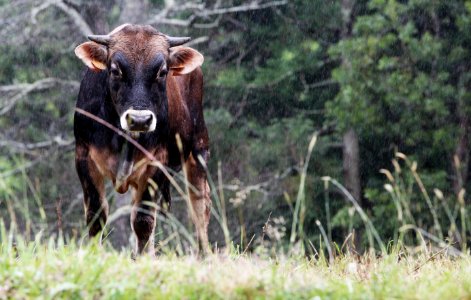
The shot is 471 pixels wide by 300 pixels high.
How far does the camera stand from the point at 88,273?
4633 millimetres

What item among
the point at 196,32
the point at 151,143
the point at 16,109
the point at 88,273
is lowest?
the point at 16,109

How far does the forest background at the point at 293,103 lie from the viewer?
776 inches

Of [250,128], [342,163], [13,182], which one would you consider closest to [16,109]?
[13,182]

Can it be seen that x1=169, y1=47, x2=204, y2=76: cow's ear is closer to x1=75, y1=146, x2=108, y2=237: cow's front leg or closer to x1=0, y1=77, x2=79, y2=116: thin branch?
x1=75, y1=146, x2=108, y2=237: cow's front leg

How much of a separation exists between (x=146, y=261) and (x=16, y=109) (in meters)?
21.3

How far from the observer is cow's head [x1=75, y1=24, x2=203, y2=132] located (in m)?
7.85

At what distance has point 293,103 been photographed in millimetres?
25000

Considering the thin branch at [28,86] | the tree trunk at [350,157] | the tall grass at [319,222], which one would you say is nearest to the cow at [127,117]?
the tall grass at [319,222]

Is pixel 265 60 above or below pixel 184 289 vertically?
below

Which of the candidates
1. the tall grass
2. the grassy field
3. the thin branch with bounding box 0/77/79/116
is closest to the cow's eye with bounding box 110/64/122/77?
the tall grass

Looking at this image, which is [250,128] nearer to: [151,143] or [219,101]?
[219,101]

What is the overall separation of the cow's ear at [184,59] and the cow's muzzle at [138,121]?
3.44ft

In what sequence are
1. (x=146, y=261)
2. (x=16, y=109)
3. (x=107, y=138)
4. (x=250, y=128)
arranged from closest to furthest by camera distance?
(x=146, y=261), (x=107, y=138), (x=250, y=128), (x=16, y=109)

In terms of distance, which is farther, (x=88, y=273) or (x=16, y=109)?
(x=16, y=109)
